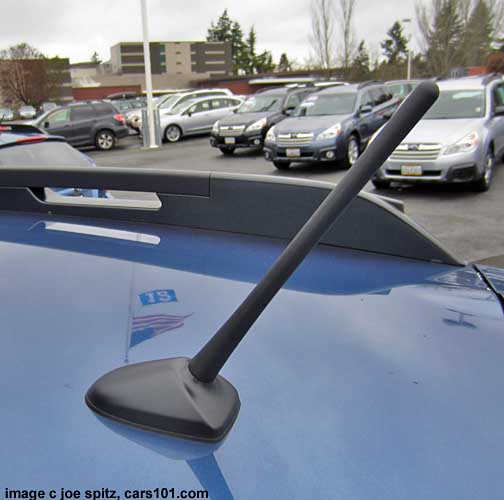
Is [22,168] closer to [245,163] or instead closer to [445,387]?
[445,387]

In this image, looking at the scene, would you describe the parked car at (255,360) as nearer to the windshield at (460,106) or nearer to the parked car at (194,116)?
the windshield at (460,106)

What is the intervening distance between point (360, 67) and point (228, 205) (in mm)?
42425

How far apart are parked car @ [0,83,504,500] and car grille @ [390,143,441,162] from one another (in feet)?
24.3

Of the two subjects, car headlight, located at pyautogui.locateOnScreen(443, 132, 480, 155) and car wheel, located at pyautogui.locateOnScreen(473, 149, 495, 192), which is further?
car wheel, located at pyautogui.locateOnScreen(473, 149, 495, 192)

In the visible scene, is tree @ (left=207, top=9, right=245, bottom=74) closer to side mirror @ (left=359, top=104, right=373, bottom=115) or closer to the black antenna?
side mirror @ (left=359, top=104, right=373, bottom=115)

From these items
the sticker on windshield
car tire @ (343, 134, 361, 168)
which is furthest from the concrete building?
the sticker on windshield

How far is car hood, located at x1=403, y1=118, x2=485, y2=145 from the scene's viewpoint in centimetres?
860

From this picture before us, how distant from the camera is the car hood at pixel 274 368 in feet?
2.27

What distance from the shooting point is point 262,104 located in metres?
16.4

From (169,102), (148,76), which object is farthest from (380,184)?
(169,102)

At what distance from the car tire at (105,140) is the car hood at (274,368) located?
18.6 metres

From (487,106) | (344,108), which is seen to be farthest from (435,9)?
(487,106)

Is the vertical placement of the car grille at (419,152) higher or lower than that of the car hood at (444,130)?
lower

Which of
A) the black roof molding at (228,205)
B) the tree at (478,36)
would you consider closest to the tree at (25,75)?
the tree at (478,36)
